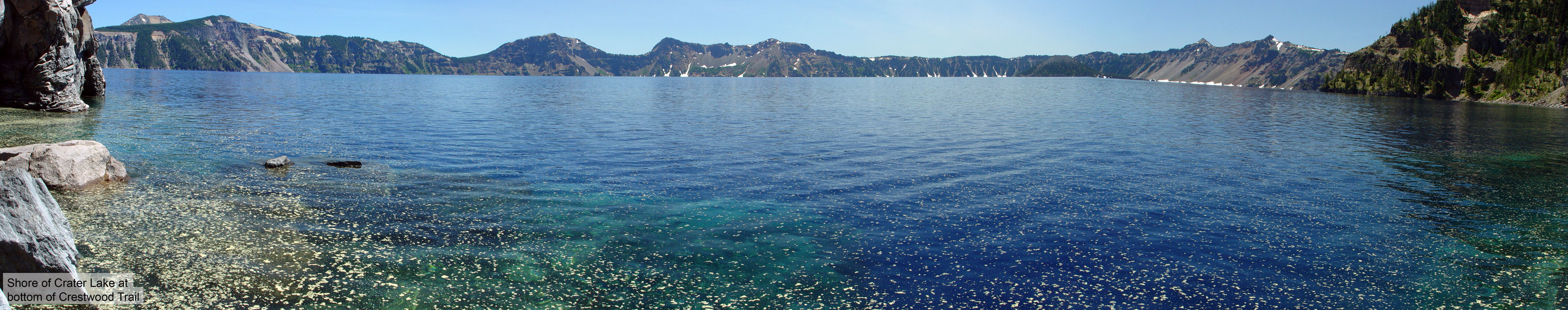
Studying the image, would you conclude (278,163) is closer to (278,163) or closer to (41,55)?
(278,163)

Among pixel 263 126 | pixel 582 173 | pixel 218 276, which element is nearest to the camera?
pixel 218 276

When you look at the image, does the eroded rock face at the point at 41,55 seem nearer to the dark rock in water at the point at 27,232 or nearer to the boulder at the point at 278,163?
the boulder at the point at 278,163

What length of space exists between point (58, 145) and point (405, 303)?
18224 millimetres

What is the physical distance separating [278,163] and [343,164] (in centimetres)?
193

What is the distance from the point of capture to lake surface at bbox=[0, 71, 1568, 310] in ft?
41.5

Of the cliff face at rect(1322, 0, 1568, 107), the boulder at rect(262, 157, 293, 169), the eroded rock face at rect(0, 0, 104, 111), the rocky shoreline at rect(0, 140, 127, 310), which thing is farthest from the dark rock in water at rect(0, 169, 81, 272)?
the cliff face at rect(1322, 0, 1568, 107)

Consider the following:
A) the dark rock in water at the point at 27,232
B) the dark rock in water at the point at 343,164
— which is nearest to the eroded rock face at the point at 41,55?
the dark rock in water at the point at 343,164

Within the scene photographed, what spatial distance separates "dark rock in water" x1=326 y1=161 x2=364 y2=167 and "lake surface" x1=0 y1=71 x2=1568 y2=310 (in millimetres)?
459

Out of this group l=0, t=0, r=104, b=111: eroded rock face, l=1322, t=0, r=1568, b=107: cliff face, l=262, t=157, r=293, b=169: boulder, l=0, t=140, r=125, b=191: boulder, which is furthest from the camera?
l=1322, t=0, r=1568, b=107: cliff face

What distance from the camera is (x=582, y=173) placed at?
25.6 metres

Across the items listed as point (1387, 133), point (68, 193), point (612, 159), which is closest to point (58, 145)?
point (68, 193)

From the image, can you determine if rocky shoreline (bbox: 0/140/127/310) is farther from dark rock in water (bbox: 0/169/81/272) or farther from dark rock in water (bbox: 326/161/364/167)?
dark rock in water (bbox: 326/161/364/167)

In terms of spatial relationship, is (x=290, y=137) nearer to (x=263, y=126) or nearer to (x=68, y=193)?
(x=263, y=126)

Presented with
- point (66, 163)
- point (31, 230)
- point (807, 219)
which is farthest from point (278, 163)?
point (807, 219)
